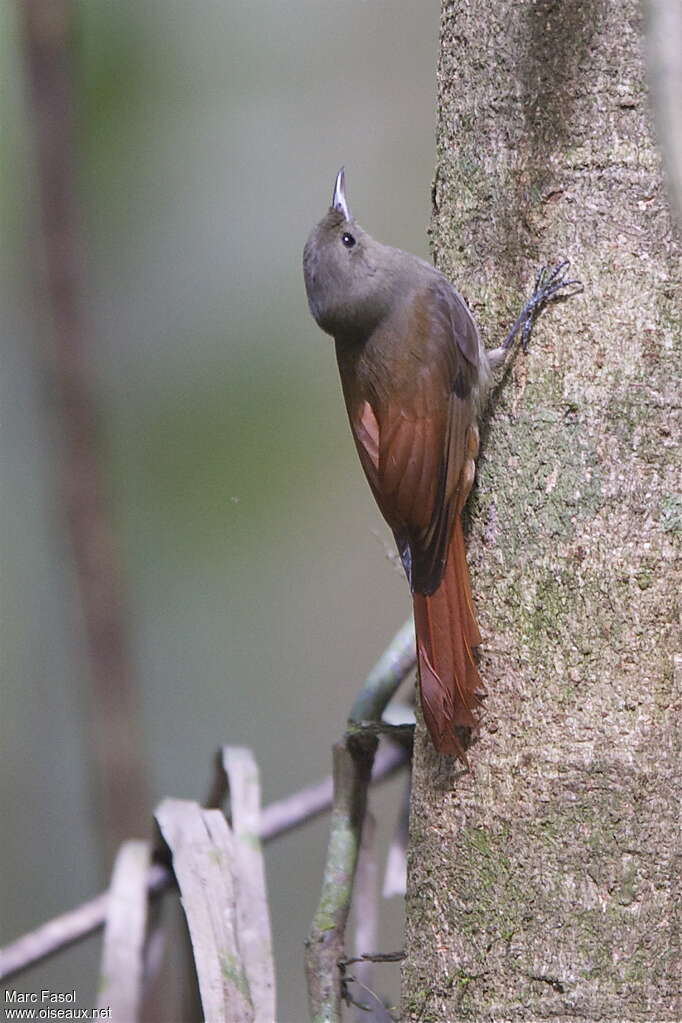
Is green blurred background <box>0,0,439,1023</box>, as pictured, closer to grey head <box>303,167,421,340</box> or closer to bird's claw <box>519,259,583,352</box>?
grey head <box>303,167,421,340</box>

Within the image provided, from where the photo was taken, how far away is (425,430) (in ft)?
6.58

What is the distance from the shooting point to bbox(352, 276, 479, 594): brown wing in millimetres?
1819

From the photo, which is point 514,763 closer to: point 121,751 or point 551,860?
point 551,860

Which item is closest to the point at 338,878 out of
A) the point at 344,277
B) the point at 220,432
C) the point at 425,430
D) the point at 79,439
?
the point at 425,430

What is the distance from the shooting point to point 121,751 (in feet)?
8.83

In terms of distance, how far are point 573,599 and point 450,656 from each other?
8.6 inches

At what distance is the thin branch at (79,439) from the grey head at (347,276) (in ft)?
3.13

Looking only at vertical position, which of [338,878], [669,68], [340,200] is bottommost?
[338,878]

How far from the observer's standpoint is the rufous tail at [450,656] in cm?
163

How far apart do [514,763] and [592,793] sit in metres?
0.12

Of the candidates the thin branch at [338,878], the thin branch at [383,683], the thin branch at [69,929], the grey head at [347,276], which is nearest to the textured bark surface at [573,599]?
the thin branch at [338,878]

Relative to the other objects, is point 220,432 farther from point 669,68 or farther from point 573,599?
point 669,68

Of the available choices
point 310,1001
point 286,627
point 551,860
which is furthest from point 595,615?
point 286,627

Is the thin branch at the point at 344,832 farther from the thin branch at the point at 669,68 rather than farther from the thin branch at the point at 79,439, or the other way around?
the thin branch at the point at 669,68
